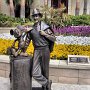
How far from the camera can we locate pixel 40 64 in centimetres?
600

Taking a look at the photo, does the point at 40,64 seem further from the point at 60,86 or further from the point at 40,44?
the point at 60,86

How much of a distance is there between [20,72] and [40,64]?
0.43 metres

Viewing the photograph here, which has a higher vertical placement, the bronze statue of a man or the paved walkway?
the bronze statue of a man

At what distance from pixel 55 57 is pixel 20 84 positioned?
7.48 feet

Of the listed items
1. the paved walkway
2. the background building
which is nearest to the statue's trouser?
the paved walkway

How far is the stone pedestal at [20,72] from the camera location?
5.96 metres

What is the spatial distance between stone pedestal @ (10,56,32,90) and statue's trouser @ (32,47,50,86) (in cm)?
14

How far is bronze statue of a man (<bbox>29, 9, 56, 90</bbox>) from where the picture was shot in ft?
19.1

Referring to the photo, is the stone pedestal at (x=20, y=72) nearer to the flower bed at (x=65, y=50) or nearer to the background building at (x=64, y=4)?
the flower bed at (x=65, y=50)

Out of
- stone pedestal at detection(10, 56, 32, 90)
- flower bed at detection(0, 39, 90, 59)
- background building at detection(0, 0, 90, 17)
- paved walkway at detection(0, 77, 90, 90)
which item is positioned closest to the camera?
stone pedestal at detection(10, 56, 32, 90)

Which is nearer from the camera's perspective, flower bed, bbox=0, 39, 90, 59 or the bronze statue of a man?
the bronze statue of a man

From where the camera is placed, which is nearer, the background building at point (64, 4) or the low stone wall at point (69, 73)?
the low stone wall at point (69, 73)

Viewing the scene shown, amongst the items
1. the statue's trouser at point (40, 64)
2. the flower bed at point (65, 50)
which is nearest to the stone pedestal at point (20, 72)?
the statue's trouser at point (40, 64)

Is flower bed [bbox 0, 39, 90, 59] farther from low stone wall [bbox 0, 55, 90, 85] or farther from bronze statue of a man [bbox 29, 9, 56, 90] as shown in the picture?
bronze statue of a man [bbox 29, 9, 56, 90]
